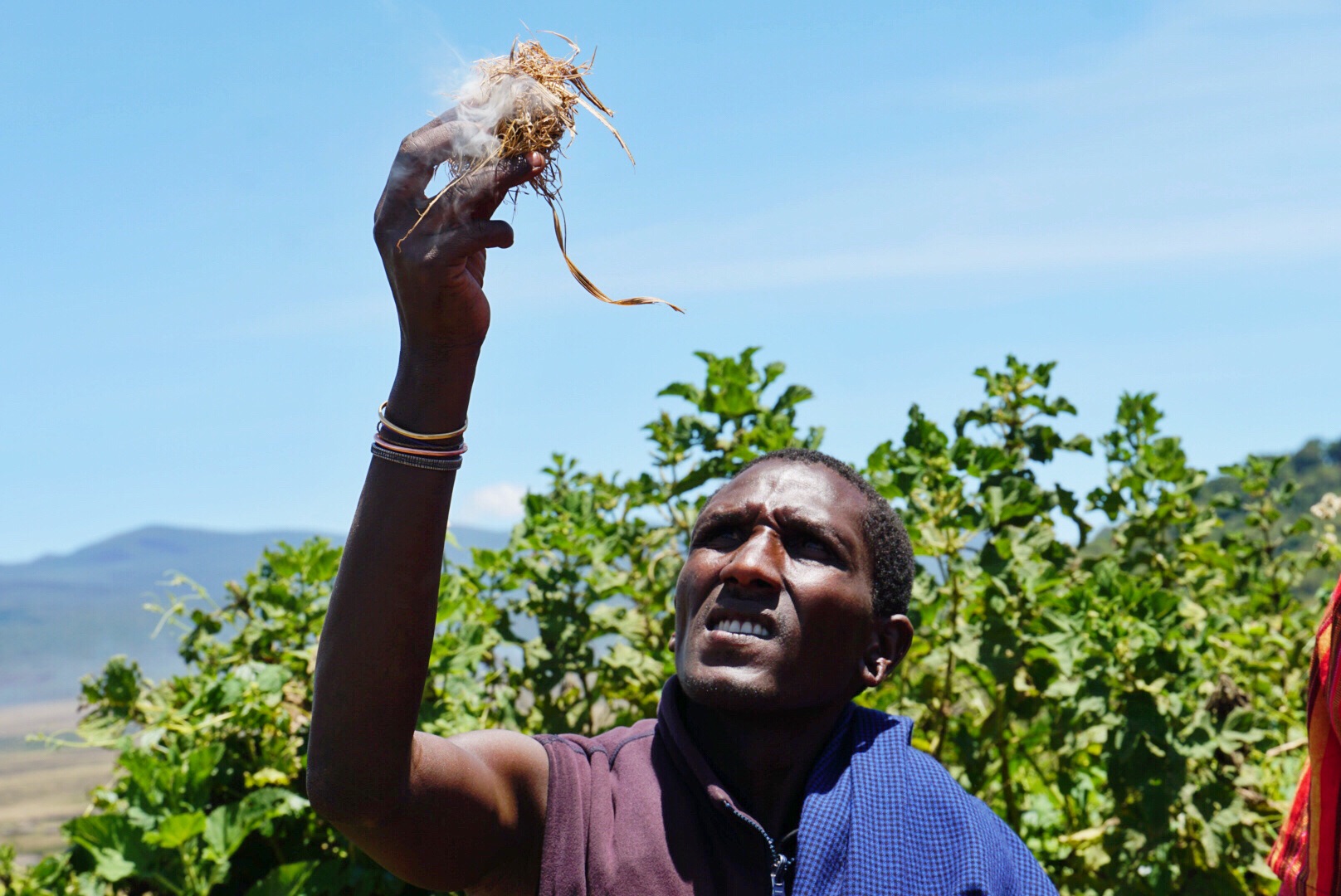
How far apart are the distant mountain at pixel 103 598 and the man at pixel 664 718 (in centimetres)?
183

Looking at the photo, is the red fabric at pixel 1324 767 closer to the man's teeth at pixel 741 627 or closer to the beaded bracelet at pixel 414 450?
the man's teeth at pixel 741 627

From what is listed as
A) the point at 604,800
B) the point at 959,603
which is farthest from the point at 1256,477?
the point at 604,800

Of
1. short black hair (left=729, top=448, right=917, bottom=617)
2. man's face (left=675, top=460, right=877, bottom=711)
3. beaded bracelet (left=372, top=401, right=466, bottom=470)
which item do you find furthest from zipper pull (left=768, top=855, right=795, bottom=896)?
beaded bracelet (left=372, top=401, right=466, bottom=470)

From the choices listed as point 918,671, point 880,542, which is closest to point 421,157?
point 880,542

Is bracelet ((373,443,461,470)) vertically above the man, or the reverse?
bracelet ((373,443,461,470))

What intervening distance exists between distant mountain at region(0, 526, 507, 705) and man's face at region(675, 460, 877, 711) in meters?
1.77

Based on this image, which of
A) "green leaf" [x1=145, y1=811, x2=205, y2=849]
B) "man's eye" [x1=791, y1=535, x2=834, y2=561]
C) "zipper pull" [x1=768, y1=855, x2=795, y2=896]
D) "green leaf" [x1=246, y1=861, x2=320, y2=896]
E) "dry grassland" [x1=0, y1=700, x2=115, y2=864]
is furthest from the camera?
"dry grassland" [x1=0, y1=700, x2=115, y2=864]

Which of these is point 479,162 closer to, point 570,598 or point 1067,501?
point 570,598

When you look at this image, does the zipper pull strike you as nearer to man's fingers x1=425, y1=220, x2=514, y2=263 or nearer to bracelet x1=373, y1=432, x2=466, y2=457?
bracelet x1=373, y1=432, x2=466, y2=457

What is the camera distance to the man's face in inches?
68.5

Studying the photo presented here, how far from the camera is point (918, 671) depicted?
11.2 feet

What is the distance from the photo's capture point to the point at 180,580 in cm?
344

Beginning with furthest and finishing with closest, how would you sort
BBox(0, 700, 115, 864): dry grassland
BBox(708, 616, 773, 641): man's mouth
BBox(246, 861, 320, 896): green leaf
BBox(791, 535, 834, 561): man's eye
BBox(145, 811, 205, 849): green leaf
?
BBox(0, 700, 115, 864): dry grassland < BBox(246, 861, 320, 896): green leaf < BBox(145, 811, 205, 849): green leaf < BBox(791, 535, 834, 561): man's eye < BBox(708, 616, 773, 641): man's mouth

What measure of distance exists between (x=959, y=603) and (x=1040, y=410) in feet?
2.27
